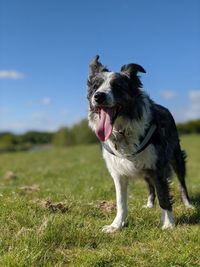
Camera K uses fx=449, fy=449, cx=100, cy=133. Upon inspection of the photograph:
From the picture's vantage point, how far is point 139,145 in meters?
5.96

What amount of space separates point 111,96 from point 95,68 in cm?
95

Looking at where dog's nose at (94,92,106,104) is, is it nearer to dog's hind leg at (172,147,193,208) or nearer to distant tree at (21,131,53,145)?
dog's hind leg at (172,147,193,208)

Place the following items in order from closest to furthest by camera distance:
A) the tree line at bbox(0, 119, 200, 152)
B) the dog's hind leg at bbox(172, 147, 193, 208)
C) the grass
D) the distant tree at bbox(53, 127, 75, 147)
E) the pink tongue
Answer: the grass
the pink tongue
the dog's hind leg at bbox(172, 147, 193, 208)
the tree line at bbox(0, 119, 200, 152)
the distant tree at bbox(53, 127, 75, 147)

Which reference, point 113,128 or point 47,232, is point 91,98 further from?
point 47,232

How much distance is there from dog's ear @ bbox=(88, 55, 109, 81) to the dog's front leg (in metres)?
1.49

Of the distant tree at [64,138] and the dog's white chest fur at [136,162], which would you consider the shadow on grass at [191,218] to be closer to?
the dog's white chest fur at [136,162]

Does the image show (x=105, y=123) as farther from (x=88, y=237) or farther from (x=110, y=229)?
(x=88, y=237)

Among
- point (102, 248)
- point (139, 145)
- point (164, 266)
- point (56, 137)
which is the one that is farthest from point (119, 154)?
point (56, 137)

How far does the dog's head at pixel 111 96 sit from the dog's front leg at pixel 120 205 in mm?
934

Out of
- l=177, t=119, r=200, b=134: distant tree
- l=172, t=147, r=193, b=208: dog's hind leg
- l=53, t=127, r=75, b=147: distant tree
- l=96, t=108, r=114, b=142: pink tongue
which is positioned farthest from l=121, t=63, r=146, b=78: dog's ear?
l=177, t=119, r=200, b=134: distant tree

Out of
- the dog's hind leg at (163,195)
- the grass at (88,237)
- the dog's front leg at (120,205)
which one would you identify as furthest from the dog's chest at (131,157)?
the grass at (88,237)

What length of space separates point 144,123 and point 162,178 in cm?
79

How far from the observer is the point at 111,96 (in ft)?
Answer: 18.4

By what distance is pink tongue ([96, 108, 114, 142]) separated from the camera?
18.7 feet
